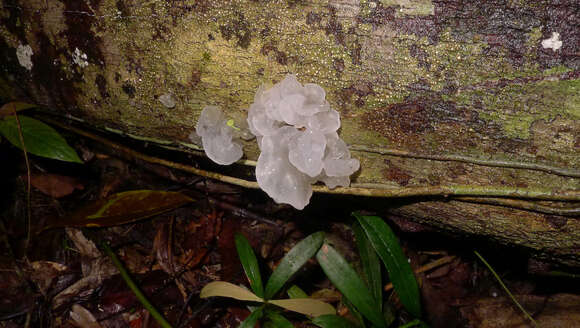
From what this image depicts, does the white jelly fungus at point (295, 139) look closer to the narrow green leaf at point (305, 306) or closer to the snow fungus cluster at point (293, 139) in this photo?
the snow fungus cluster at point (293, 139)

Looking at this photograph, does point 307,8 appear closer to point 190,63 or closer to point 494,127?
point 190,63

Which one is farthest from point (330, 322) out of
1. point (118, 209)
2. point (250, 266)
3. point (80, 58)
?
point (80, 58)

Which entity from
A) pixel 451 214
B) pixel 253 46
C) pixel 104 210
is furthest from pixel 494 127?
pixel 104 210

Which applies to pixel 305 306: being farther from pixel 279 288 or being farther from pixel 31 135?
pixel 31 135

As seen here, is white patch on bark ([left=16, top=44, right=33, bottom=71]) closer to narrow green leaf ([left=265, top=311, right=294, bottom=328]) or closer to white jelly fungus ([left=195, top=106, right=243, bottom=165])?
white jelly fungus ([left=195, top=106, right=243, bottom=165])

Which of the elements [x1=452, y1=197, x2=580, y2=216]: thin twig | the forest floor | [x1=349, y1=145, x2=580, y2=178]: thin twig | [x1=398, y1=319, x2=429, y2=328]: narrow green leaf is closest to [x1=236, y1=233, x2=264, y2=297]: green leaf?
the forest floor

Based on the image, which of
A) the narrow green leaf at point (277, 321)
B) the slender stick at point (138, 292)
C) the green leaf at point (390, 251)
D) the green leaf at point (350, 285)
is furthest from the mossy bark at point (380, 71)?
the slender stick at point (138, 292)
